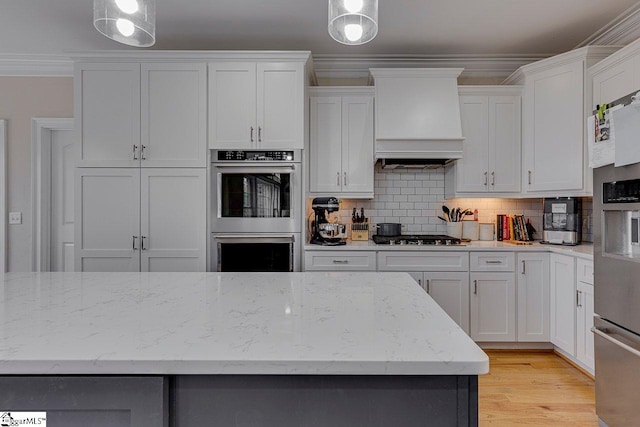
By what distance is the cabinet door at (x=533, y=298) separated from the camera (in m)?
2.90

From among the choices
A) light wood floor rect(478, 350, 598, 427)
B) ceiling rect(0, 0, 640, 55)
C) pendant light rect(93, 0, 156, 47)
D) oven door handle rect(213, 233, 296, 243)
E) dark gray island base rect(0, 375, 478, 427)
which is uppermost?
ceiling rect(0, 0, 640, 55)

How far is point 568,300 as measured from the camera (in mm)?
2662

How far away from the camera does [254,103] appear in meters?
2.88

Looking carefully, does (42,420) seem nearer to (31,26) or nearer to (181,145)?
(181,145)

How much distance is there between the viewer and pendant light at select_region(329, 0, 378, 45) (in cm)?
125

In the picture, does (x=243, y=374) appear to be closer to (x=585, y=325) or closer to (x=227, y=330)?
(x=227, y=330)

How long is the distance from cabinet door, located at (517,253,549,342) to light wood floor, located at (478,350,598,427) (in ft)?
0.63

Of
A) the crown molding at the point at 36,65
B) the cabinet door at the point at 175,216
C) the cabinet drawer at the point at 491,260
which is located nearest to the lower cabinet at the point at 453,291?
the cabinet drawer at the point at 491,260

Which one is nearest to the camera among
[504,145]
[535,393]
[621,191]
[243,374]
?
[243,374]

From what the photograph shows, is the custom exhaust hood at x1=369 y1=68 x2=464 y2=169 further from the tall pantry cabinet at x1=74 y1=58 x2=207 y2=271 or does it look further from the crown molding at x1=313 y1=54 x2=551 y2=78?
the tall pantry cabinet at x1=74 y1=58 x2=207 y2=271

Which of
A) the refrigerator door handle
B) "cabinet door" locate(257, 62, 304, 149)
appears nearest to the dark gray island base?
the refrigerator door handle

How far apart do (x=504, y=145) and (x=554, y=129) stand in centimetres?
40

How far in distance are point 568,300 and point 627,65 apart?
1687 mm

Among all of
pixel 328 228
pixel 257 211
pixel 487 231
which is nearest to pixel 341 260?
pixel 328 228
